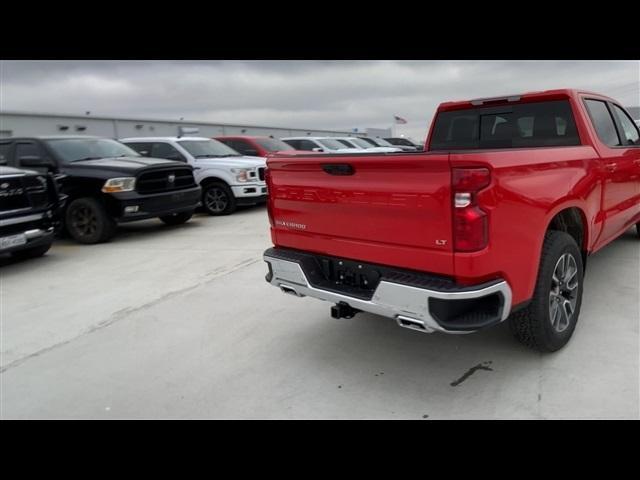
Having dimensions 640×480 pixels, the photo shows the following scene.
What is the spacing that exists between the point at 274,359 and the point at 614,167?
3369 millimetres

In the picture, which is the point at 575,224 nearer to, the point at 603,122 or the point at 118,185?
the point at 603,122

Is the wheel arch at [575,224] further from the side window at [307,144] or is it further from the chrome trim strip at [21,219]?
the side window at [307,144]

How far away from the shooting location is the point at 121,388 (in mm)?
3150

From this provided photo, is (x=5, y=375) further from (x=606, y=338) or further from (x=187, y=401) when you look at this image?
(x=606, y=338)

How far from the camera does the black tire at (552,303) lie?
9.58 feet

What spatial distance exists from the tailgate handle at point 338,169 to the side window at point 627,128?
3413mm

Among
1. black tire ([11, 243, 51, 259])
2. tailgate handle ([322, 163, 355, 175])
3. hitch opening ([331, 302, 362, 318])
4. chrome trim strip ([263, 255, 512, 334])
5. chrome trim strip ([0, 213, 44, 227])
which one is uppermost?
tailgate handle ([322, 163, 355, 175])

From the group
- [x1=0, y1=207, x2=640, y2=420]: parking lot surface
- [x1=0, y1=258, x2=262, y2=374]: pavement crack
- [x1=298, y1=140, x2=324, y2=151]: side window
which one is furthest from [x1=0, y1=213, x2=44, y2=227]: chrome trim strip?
[x1=298, y1=140, x2=324, y2=151]: side window

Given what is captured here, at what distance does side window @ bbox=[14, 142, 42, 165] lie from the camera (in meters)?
8.00

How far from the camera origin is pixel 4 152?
8.07 m

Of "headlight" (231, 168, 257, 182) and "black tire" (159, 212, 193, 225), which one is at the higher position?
"headlight" (231, 168, 257, 182)

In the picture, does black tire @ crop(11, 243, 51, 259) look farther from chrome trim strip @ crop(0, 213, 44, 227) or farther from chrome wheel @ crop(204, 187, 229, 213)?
chrome wheel @ crop(204, 187, 229, 213)

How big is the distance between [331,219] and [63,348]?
2612 mm

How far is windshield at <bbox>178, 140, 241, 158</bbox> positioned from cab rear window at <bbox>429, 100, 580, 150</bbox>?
23.5 ft
